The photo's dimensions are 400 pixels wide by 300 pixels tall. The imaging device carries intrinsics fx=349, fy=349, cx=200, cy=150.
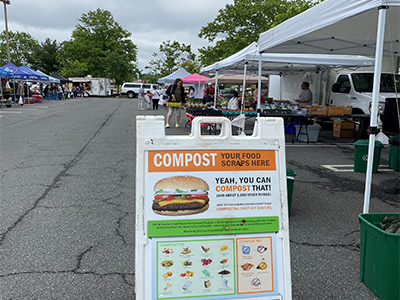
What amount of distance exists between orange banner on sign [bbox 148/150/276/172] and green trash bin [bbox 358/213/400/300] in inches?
43.1

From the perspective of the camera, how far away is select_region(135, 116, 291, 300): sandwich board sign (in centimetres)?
197

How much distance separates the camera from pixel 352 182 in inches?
245

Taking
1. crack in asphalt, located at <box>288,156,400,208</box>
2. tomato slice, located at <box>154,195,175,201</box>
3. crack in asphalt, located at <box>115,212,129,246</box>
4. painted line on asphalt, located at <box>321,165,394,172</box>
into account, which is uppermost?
tomato slice, located at <box>154,195,175,201</box>

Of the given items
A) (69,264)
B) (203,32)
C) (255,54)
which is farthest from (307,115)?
(203,32)

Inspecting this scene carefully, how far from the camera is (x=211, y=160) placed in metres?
2.08

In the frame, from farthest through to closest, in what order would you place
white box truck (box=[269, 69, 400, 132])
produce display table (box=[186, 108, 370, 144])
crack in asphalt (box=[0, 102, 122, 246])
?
white box truck (box=[269, 69, 400, 132]), produce display table (box=[186, 108, 370, 144]), crack in asphalt (box=[0, 102, 122, 246])

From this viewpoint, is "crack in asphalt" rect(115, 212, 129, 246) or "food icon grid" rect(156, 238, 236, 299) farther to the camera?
"crack in asphalt" rect(115, 212, 129, 246)

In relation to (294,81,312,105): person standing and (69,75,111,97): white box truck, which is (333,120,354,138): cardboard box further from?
(69,75,111,97): white box truck

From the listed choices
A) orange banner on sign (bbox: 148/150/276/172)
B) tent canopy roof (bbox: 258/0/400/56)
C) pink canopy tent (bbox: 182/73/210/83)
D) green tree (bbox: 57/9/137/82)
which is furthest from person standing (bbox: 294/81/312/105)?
green tree (bbox: 57/9/137/82)

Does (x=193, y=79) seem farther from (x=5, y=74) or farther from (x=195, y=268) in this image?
(x=195, y=268)

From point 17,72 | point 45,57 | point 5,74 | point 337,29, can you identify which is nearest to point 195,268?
point 337,29

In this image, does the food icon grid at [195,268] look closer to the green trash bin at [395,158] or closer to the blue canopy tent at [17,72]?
the green trash bin at [395,158]

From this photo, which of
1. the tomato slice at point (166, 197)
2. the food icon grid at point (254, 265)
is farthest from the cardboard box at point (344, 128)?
the tomato slice at point (166, 197)

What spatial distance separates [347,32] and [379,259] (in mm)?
5363
